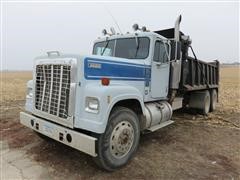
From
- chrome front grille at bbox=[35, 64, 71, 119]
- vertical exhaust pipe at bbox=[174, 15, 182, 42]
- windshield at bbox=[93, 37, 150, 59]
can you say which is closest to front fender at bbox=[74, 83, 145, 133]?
chrome front grille at bbox=[35, 64, 71, 119]

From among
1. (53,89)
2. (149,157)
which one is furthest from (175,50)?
(53,89)

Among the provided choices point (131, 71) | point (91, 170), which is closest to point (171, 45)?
point (131, 71)

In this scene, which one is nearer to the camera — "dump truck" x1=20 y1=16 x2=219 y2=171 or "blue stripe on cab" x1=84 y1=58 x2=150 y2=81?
"dump truck" x1=20 y1=16 x2=219 y2=171

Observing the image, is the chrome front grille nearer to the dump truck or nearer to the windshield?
the dump truck

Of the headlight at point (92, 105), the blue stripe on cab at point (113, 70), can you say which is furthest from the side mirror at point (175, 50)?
the headlight at point (92, 105)

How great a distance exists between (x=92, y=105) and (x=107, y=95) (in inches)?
11.4

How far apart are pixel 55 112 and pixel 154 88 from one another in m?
2.46

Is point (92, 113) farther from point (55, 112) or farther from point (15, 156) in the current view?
point (15, 156)

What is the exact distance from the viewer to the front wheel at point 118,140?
11.9 ft

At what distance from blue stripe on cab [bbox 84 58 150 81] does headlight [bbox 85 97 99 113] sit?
1.28ft

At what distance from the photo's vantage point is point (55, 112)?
3926 millimetres

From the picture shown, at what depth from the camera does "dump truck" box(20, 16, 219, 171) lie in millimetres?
3570

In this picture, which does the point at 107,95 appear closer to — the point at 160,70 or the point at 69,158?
the point at 69,158

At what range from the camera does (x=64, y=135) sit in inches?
144
